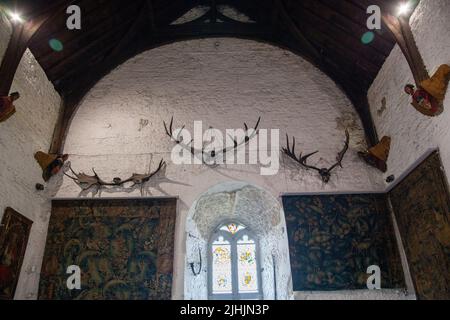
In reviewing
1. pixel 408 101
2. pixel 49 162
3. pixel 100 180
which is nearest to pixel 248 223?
pixel 100 180

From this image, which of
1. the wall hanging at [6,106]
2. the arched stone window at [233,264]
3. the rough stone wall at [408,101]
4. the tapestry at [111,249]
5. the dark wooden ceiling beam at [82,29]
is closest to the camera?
the rough stone wall at [408,101]

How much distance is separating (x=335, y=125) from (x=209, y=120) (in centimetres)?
225

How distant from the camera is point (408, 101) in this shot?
4.83 meters

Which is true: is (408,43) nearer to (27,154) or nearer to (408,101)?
(408,101)

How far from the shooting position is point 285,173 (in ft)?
18.2

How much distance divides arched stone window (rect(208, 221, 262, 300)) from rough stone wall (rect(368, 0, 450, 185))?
3.23 metres

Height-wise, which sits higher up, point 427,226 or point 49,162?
point 49,162

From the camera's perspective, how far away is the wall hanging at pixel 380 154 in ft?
17.6

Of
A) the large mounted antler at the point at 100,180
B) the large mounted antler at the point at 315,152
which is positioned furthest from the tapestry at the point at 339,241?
the large mounted antler at the point at 100,180

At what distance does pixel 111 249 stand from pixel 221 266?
8.79 feet

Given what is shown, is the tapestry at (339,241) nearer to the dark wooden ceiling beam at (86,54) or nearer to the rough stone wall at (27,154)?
the rough stone wall at (27,154)

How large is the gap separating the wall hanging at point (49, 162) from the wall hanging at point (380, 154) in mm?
5029

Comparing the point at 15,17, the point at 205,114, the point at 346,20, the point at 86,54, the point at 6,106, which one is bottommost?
the point at 6,106

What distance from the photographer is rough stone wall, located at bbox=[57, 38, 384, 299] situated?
5500mm
